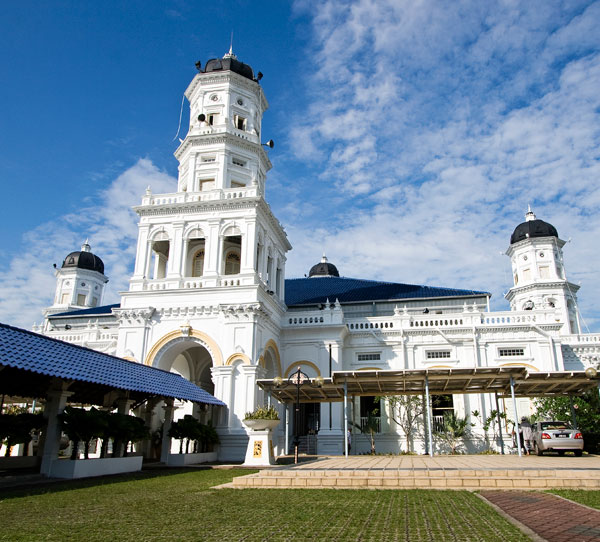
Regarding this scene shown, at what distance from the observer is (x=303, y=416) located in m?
32.0

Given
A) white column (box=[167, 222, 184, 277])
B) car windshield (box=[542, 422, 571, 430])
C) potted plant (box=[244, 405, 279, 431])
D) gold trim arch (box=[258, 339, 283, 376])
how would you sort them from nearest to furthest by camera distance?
potted plant (box=[244, 405, 279, 431]) < car windshield (box=[542, 422, 571, 430]) < gold trim arch (box=[258, 339, 283, 376]) < white column (box=[167, 222, 184, 277])

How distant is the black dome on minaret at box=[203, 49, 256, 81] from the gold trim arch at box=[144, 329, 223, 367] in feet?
54.1

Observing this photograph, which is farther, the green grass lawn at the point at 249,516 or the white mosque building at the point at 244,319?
the white mosque building at the point at 244,319

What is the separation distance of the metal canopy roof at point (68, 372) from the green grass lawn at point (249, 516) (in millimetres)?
3397

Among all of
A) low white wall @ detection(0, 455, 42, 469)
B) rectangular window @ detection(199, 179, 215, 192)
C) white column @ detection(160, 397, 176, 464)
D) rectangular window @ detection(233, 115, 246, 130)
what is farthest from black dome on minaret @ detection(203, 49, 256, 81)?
low white wall @ detection(0, 455, 42, 469)

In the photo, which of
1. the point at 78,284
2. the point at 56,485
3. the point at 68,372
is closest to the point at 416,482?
the point at 56,485

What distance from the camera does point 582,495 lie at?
9797mm

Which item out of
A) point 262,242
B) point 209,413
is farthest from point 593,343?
point 209,413

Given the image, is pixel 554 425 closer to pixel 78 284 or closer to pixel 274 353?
pixel 274 353

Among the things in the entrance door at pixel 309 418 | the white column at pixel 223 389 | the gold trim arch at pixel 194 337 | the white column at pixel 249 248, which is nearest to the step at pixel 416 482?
the white column at pixel 223 389

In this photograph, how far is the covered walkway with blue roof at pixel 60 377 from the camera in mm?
14086

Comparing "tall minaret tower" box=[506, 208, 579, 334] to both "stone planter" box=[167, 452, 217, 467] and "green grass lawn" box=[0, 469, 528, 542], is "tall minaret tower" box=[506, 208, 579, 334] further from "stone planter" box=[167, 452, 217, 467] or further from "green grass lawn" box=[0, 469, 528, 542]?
"green grass lawn" box=[0, 469, 528, 542]

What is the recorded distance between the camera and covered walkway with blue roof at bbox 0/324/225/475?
14086mm

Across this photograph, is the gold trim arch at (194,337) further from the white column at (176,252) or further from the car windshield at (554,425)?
the car windshield at (554,425)
